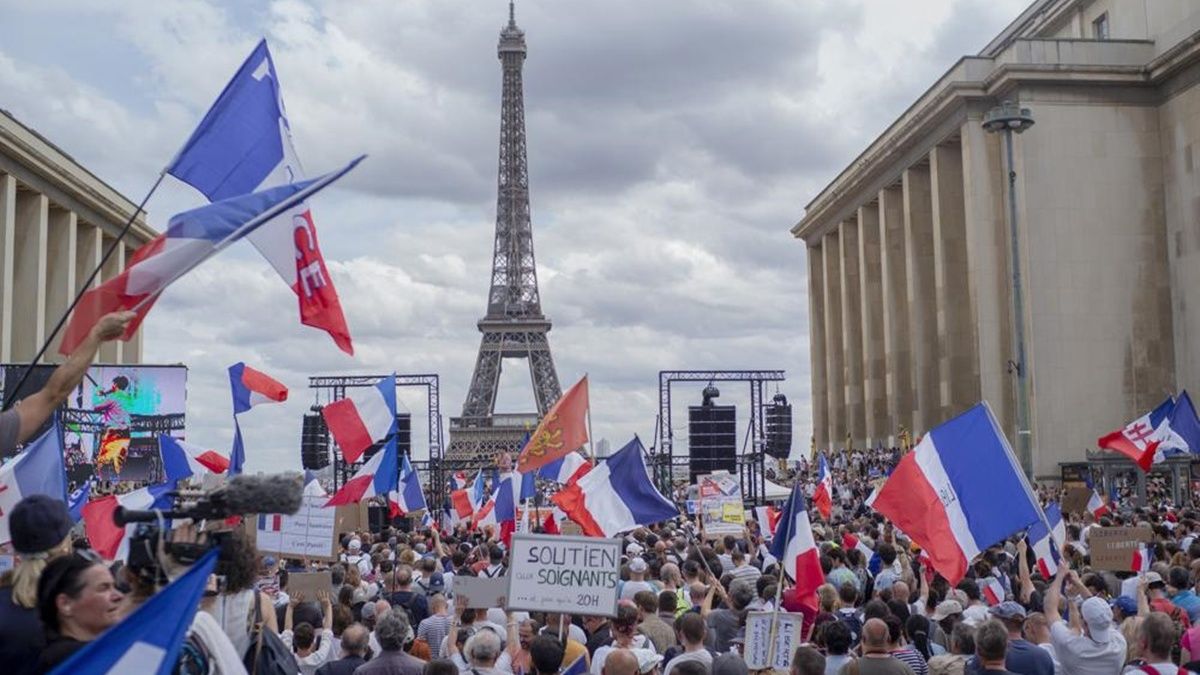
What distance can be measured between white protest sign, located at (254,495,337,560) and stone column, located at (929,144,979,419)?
140 feet

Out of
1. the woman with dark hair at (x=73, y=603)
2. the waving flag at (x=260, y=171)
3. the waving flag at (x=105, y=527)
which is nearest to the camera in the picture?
the woman with dark hair at (x=73, y=603)

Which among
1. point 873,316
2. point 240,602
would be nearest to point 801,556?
point 240,602

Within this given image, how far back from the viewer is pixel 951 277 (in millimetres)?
53625

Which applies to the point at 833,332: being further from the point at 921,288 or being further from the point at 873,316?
the point at 921,288

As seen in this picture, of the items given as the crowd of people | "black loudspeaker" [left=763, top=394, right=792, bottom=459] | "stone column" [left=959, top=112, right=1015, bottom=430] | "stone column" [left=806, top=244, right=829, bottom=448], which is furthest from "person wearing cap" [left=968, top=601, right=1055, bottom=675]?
"stone column" [left=806, top=244, right=829, bottom=448]

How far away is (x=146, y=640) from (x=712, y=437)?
29.3 m

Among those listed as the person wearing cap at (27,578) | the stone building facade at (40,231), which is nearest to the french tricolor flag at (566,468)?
the person wearing cap at (27,578)

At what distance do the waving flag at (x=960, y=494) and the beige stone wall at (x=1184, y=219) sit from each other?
3829 cm

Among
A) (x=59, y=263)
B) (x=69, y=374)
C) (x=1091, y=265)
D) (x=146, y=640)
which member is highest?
(x=59, y=263)

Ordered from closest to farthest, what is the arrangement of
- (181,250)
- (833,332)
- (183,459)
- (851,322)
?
1. (181,250)
2. (183,459)
3. (851,322)
4. (833,332)

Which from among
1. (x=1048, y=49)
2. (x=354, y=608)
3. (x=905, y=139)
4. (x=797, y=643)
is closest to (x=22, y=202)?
(x=905, y=139)

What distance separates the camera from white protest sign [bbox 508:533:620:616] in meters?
8.48

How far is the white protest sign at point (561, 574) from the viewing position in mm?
8477

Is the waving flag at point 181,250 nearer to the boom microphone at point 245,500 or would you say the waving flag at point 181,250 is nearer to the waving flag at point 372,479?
the boom microphone at point 245,500
